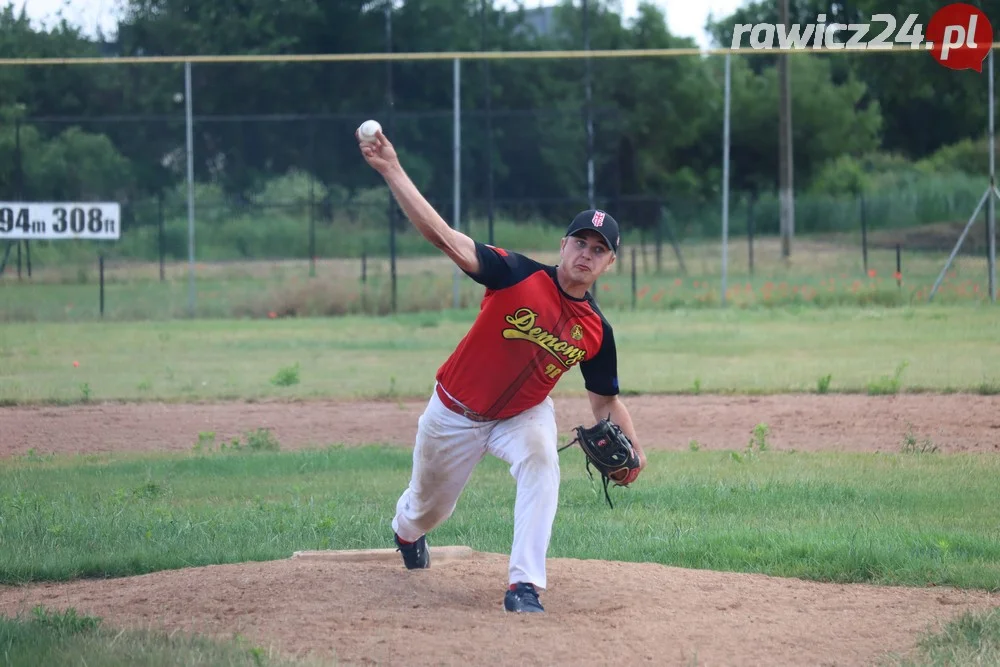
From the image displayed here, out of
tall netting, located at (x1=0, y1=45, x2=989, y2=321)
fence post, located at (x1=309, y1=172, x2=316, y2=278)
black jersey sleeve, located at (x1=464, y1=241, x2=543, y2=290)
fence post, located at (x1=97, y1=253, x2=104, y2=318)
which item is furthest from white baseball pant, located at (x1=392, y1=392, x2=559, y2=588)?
fence post, located at (x1=309, y1=172, x2=316, y2=278)

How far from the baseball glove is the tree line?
1704cm

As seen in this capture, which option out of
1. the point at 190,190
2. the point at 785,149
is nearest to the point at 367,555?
the point at 190,190

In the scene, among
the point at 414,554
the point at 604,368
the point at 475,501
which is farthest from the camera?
the point at 475,501

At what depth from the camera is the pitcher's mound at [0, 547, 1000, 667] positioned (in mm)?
4750

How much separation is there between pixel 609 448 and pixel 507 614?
0.96 metres

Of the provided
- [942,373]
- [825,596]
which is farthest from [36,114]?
[825,596]

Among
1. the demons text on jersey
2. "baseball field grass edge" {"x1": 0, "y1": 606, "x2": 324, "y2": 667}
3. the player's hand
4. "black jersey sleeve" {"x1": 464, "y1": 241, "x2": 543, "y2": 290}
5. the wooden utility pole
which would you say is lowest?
"baseball field grass edge" {"x1": 0, "y1": 606, "x2": 324, "y2": 667}

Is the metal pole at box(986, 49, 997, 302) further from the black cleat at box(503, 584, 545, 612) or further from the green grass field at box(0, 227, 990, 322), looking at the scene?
the black cleat at box(503, 584, 545, 612)

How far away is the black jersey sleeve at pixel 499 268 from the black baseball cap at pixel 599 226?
9.4 inches

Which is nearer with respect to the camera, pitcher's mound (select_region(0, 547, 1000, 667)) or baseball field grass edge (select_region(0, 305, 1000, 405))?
pitcher's mound (select_region(0, 547, 1000, 667))

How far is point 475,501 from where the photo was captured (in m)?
8.40

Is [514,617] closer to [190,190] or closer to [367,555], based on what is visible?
[367,555]

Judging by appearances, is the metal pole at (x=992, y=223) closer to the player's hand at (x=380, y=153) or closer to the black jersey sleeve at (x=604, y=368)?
the black jersey sleeve at (x=604, y=368)

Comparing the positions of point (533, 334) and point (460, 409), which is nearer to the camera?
point (533, 334)
